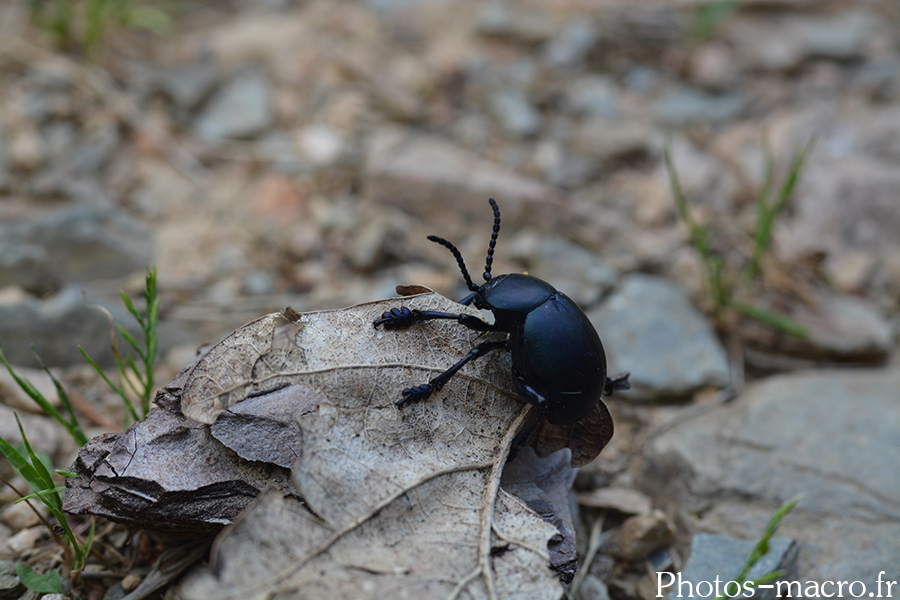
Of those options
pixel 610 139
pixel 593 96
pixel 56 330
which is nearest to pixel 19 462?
pixel 56 330

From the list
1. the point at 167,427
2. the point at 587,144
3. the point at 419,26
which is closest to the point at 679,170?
the point at 587,144

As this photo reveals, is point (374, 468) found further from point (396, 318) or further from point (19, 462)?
point (19, 462)

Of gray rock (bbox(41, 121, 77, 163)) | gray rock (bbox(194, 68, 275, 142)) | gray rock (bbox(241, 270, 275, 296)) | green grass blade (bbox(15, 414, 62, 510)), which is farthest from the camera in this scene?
gray rock (bbox(194, 68, 275, 142))

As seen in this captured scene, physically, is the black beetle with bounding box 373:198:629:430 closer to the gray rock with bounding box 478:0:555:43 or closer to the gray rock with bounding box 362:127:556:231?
the gray rock with bounding box 362:127:556:231

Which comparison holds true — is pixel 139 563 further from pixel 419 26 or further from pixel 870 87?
pixel 870 87

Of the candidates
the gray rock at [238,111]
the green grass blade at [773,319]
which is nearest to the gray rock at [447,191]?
the gray rock at [238,111]

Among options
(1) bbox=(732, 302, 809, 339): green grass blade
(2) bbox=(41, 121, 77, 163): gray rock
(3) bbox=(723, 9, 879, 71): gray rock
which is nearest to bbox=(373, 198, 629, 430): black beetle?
(1) bbox=(732, 302, 809, 339): green grass blade
